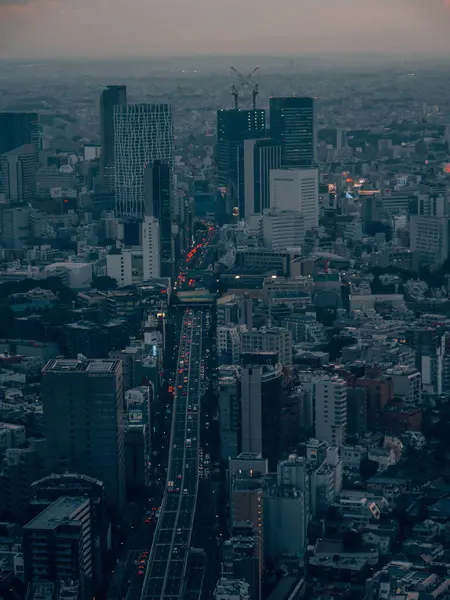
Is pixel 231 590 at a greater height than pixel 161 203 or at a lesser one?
lesser

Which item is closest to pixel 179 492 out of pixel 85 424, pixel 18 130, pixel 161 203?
pixel 85 424

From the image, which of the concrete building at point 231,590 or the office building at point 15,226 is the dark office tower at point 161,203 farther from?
the concrete building at point 231,590

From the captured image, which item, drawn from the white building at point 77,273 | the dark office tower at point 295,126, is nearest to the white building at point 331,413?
the white building at point 77,273

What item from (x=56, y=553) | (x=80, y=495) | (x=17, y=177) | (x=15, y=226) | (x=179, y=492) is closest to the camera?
(x=56, y=553)

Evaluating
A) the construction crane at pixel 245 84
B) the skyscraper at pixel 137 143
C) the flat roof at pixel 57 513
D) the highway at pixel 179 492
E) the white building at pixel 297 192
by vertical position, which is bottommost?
the highway at pixel 179 492

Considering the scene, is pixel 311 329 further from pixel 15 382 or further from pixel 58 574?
pixel 58 574

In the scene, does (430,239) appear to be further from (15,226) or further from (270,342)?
(270,342)
